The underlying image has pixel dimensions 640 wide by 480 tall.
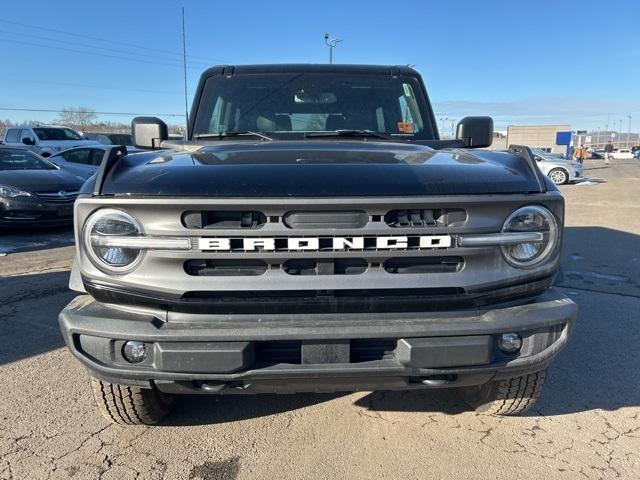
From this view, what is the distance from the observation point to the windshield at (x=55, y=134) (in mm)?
17516

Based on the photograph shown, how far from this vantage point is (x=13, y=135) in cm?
1775

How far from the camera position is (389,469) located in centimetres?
243

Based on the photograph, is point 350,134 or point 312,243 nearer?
point 312,243

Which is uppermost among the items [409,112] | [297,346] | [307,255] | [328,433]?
[409,112]

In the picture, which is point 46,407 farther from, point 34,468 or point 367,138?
point 367,138

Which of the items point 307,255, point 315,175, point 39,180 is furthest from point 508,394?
point 39,180

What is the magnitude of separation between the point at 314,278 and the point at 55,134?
61.0 ft

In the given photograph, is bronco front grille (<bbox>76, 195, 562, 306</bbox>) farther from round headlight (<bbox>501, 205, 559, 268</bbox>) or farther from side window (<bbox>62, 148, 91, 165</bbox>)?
side window (<bbox>62, 148, 91, 165</bbox>)

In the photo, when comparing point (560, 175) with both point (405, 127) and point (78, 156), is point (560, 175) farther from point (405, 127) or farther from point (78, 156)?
point (405, 127)

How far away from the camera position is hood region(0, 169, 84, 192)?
8.36 m

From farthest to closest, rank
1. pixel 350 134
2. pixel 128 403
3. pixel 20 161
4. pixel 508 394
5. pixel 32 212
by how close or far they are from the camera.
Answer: pixel 20 161 < pixel 32 212 < pixel 350 134 < pixel 508 394 < pixel 128 403

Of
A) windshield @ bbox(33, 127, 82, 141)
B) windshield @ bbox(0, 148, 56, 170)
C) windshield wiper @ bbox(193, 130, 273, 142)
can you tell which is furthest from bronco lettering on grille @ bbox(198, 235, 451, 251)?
windshield @ bbox(33, 127, 82, 141)

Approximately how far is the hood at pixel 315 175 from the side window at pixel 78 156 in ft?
37.3

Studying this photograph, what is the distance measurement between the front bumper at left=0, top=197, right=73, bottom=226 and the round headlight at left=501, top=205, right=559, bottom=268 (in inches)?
323
